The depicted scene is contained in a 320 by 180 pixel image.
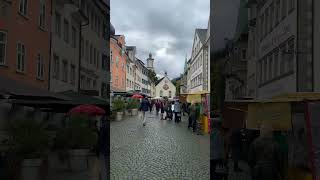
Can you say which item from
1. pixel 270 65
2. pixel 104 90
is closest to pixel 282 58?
pixel 270 65

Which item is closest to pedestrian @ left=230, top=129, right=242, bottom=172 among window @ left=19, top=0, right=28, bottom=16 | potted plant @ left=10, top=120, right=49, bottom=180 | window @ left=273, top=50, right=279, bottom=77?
window @ left=273, top=50, right=279, bottom=77

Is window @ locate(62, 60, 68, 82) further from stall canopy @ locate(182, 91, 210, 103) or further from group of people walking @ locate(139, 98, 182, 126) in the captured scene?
stall canopy @ locate(182, 91, 210, 103)

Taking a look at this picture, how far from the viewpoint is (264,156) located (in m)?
4.59

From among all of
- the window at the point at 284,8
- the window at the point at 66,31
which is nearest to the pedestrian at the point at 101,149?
the window at the point at 66,31

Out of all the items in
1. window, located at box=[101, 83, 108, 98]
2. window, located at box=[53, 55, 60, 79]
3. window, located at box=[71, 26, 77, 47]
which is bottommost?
window, located at box=[101, 83, 108, 98]

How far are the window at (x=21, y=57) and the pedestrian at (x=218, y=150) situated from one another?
186 cm

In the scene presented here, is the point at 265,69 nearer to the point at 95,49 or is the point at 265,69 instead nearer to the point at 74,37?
the point at 95,49

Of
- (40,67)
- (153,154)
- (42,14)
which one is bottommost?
(153,154)

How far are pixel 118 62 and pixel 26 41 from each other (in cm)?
149

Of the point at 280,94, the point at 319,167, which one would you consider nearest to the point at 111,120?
the point at 280,94

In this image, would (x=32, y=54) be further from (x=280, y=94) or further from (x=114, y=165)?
(x=280, y=94)

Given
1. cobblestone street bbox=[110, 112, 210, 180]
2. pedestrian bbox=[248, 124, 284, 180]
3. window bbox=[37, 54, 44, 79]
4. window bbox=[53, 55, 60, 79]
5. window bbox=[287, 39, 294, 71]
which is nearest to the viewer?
window bbox=[37, 54, 44, 79]

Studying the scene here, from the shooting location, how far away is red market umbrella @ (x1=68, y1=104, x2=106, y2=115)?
3979 mm

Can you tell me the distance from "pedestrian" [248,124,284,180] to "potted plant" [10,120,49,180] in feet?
6.90
